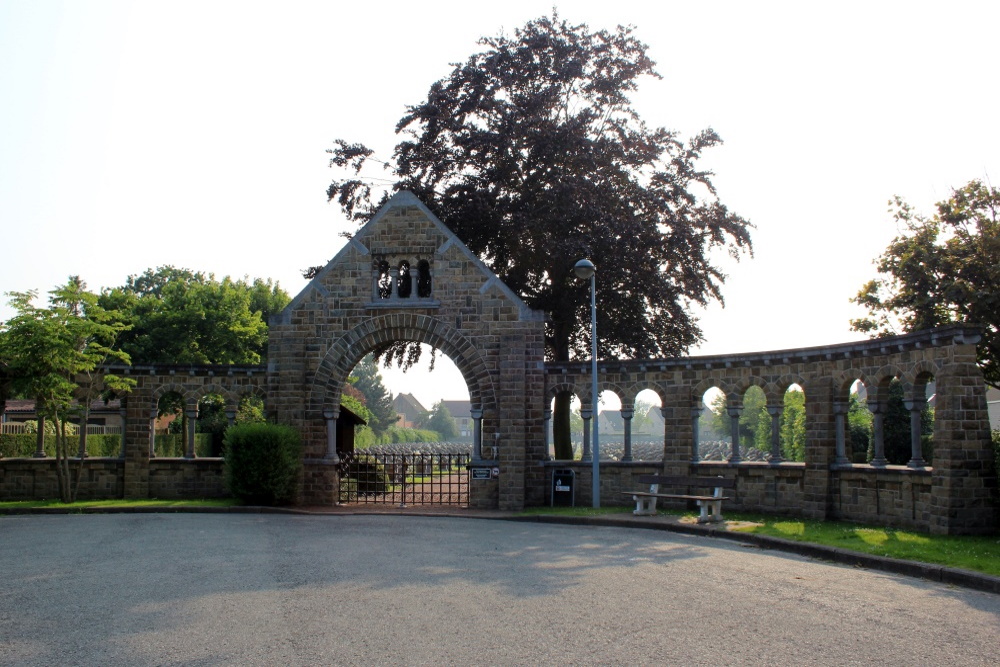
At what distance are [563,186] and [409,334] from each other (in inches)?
297

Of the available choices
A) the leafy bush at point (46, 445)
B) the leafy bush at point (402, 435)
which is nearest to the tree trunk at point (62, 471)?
the leafy bush at point (46, 445)

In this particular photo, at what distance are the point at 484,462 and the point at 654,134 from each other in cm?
1391

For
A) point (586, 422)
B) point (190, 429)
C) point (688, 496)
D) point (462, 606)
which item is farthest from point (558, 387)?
point (462, 606)

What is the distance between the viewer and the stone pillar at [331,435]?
22.2 m

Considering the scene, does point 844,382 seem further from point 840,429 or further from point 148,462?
point 148,462

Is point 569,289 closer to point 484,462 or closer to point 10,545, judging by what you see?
point 484,462

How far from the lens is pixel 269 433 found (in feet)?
69.2

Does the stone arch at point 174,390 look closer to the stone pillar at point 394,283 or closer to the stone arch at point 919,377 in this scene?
the stone pillar at point 394,283

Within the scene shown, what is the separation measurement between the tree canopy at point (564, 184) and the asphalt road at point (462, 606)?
1537 cm

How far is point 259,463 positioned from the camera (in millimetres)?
20844

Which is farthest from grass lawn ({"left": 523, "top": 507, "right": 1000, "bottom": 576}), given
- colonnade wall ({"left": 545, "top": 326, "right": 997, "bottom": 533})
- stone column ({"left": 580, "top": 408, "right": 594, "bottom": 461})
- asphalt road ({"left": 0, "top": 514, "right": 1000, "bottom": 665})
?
stone column ({"left": 580, "top": 408, "right": 594, "bottom": 461})

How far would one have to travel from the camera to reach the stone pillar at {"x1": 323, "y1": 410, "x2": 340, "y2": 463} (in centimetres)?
2219

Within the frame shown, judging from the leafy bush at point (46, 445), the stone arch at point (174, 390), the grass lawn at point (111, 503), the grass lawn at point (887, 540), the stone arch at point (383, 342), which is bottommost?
the grass lawn at point (111, 503)

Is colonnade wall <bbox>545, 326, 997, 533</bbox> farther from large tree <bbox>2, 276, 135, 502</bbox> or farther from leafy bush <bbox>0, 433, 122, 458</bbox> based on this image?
leafy bush <bbox>0, 433, 122, 458</bbox>
